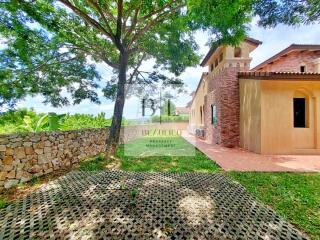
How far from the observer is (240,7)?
830 centimetres

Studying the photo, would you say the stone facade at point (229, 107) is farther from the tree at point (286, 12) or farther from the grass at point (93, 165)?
the grass at point (93, 165)

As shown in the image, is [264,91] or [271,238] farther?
[264,91]

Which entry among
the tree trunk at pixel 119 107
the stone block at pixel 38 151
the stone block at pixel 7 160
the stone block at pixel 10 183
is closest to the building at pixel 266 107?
the tree trunk at pixel 119 107

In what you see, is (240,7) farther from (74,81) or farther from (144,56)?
(74,81)

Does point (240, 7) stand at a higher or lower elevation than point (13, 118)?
higher

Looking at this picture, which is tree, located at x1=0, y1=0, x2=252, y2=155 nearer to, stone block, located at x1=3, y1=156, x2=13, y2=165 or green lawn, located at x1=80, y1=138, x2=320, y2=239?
green lawn, located at x1=80, y1=138, x2=320, y2=239

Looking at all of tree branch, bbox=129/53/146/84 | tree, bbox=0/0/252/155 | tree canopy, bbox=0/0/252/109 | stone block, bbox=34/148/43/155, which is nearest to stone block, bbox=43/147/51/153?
stone block, bbox=34/148/43/155

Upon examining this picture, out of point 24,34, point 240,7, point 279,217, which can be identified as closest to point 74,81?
point 24,34

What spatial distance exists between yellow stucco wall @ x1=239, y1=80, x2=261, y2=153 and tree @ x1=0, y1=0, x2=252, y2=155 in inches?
160

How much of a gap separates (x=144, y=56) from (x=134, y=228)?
15664 mm

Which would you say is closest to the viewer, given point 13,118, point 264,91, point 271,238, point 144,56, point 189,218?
point 271,238

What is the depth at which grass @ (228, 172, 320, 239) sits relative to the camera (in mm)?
4637

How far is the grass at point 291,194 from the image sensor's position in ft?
15.2

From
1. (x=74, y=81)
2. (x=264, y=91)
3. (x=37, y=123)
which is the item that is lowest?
(x=37, y=123)
